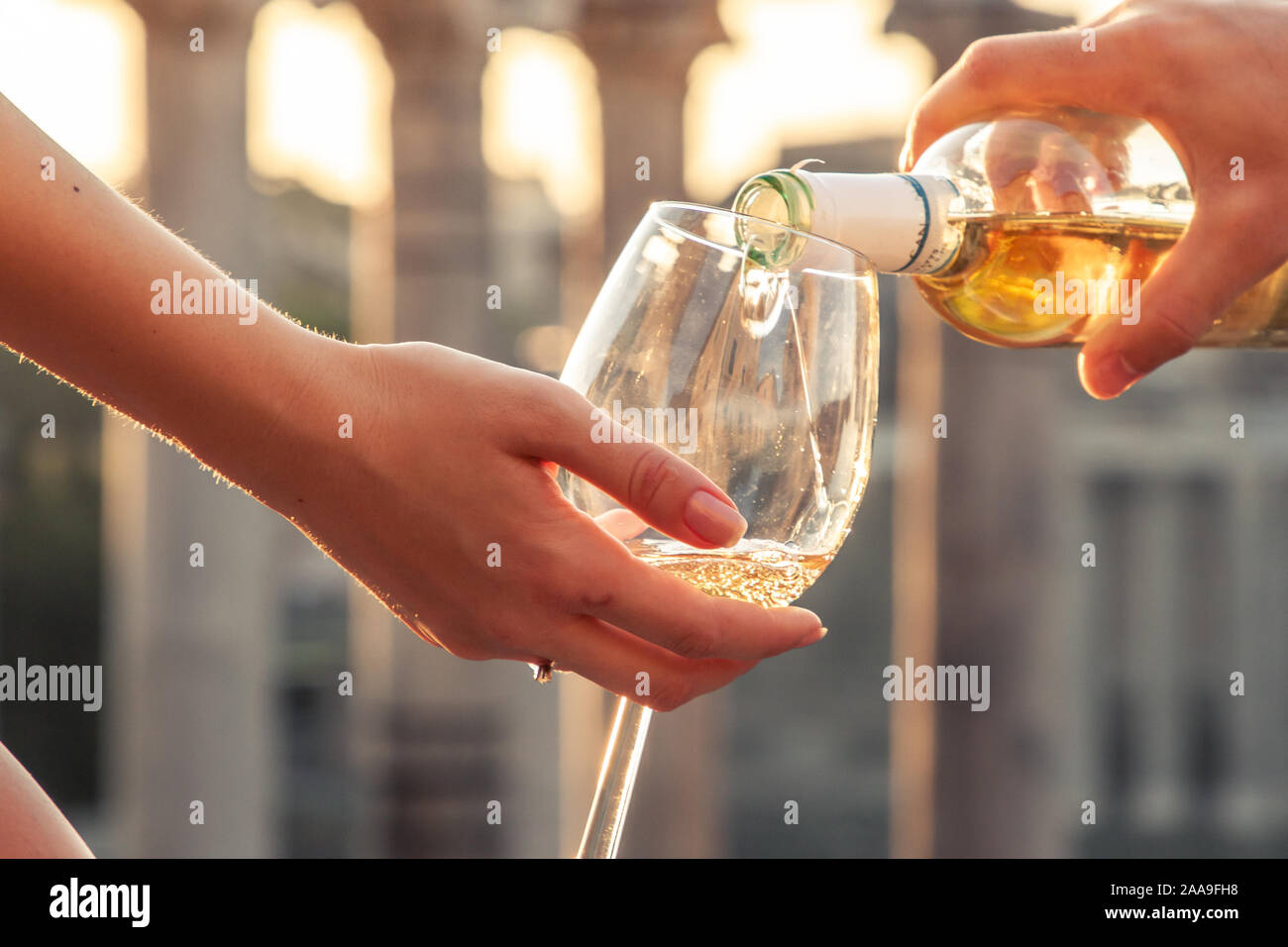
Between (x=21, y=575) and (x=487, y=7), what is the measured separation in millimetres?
4639

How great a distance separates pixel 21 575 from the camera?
570 cm

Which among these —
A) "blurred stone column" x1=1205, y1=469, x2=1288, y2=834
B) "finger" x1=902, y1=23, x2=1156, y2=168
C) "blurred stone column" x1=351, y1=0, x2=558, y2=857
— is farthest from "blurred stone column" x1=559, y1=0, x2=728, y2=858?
"blurred stone column" x1=1205, y1=469, x2=1288, y2=834

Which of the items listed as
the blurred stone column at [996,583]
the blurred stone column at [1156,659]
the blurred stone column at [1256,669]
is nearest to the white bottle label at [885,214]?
the blurred stone column at [996,583]

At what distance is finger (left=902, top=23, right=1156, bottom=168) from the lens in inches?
40.8

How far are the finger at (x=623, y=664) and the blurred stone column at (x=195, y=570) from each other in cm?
119

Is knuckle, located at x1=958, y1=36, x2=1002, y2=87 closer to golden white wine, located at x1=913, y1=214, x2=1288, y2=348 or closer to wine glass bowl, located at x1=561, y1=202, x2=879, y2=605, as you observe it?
golden white wine, located at x1=913, y1=214, x2=1288, y2=348

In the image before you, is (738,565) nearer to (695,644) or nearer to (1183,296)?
(695,644)

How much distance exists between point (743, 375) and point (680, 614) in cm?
16

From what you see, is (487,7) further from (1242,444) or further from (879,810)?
(879,810)

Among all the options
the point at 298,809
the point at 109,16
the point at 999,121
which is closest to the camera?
the point at 999,121

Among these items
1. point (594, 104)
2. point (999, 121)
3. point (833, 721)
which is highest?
point (594, 104)

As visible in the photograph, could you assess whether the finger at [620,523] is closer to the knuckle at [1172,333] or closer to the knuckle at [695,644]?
the knuckle at [695,644]

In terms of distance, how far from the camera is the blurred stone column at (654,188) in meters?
1.92
